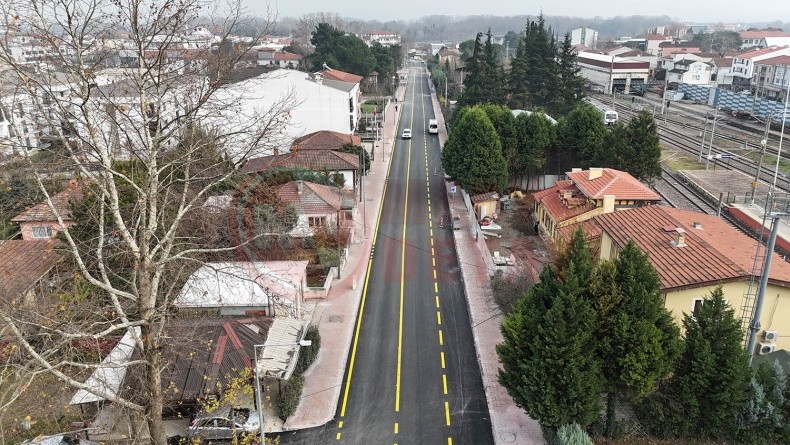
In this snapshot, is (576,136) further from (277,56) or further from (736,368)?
(277,56)

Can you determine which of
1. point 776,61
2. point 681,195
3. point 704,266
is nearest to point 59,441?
point 704,266

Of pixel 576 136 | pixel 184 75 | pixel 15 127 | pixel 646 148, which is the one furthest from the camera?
pixel 576 136

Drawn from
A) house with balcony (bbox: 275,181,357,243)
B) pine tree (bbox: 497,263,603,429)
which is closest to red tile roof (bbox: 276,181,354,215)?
house with balcony (bbox: 275,181,357,243)

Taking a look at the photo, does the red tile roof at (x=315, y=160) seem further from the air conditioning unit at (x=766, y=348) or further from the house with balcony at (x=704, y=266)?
the air conditioning unit at (x=766, y=348)

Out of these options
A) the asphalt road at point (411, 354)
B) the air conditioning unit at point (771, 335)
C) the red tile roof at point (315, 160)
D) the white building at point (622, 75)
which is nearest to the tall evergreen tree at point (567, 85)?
the asphalt road at point (411, 354)

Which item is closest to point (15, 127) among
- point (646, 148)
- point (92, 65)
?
point (92, 65)

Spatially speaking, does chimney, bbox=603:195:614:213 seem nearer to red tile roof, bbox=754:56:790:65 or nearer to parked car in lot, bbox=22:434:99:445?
parked car in lot, bbox=22:434:99:445

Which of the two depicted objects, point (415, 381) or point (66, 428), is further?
point (415, 381)
